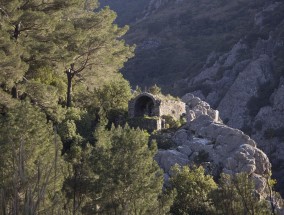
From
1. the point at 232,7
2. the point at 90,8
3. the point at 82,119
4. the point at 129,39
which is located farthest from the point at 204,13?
the point at 82,119

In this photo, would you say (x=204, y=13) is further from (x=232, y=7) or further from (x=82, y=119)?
(x=82, y=119)

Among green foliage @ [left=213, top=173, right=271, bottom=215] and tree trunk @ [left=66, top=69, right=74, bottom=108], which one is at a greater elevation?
tree trunk @ [left=66, top=69, right=74, bottom=108]

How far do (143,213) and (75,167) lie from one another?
3.77m

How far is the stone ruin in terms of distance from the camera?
27.8 m

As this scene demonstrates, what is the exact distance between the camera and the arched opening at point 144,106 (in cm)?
2911

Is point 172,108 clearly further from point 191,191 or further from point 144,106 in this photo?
point 191,191

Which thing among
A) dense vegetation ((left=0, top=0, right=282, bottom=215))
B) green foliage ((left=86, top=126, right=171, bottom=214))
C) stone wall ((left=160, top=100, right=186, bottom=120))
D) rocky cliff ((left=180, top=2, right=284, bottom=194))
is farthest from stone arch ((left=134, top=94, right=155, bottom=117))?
rocky cliff ((left=180, top=2, right=284, bottom=194))

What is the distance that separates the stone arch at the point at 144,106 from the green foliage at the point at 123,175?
40.5ft

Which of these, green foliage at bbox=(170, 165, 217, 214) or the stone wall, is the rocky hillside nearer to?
the stone wall

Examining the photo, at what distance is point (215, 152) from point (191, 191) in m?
5.64

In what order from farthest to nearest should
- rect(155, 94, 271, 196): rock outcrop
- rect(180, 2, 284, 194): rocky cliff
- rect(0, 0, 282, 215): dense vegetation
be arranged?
rect(180, 2, 284, 194): rocky cliff
rect(155, 94, 271, 196): rock outcrop
rect(0, 0, 282, 215): dense vegetation

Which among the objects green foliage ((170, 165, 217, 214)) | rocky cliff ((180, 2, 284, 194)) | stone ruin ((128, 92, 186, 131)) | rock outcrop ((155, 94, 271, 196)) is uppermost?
rocky cliff ((180, 2, 284, 194))

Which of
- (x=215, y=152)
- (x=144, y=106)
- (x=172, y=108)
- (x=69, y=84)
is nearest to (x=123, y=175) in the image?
(x=215, y=152)

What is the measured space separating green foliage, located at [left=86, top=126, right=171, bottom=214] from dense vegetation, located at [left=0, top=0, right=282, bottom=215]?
0.03 metres
